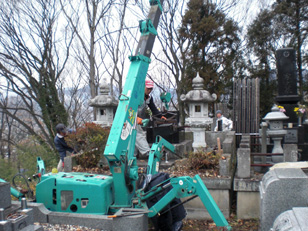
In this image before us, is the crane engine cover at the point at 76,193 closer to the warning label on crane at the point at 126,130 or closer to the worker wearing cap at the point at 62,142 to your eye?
the warning label on crane at the point at 126,130

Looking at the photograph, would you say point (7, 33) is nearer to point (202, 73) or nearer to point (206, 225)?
point (202, 73)

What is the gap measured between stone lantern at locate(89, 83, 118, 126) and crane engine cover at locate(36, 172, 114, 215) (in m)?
5.66

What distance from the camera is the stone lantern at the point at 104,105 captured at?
10.3 meters

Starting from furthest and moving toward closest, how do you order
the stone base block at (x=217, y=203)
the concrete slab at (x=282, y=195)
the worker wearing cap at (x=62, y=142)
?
1. the worker wearing cap at (x=62, y=142)
2. the stone base block at (x=217, y=203)
3. the concrete slab at (x=282, y=195)

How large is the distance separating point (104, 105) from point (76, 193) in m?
6.11

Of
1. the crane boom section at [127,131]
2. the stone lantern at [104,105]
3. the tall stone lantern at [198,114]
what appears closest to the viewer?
the crane boom section at [127,131]

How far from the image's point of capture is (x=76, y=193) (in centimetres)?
445

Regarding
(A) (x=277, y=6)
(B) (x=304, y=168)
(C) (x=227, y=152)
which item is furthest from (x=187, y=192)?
(A) (x=277, y=6)

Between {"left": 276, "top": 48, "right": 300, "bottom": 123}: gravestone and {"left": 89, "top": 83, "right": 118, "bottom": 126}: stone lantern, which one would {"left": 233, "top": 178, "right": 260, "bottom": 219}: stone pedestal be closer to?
{"left": 276, "top": 48, "right": 300, "bottom": 123}: gravestone

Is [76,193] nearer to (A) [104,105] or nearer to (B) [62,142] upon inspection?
(B) [62,142]

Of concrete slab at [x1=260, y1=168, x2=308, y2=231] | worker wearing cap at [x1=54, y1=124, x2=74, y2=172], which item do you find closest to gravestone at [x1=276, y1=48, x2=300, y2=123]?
concrete slab at [x1=260, y1=168, x2=308, y2=231]

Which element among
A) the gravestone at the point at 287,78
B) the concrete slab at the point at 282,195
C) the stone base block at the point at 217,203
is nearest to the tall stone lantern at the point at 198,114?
the stone base block at the point at 217,203

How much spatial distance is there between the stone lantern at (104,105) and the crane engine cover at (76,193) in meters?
5.66

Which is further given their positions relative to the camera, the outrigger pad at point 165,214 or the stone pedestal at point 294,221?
the outrigger pad at point 165,214
